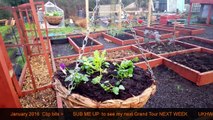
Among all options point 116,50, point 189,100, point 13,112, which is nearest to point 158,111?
point 189,100

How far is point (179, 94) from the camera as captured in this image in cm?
249

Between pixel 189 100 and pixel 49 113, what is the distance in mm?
2025

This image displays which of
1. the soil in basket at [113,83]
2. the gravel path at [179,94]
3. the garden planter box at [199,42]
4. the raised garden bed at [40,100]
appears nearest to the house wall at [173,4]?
the garden planter box at [199,42]

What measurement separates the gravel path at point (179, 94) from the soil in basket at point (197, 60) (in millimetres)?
413

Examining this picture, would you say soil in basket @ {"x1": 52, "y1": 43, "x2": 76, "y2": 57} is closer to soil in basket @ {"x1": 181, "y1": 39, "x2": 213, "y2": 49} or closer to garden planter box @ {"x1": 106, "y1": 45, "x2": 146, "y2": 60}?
garden planter box @ {"x1": 106, "y1": 45, "x2": 146, "y2": 60}

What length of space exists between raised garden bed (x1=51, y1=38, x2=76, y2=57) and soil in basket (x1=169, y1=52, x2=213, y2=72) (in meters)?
2.90

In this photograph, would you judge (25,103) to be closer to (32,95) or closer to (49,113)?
(32,95)

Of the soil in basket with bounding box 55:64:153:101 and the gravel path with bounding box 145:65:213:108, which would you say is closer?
the soil in basket with bounding box 55:64:153:101

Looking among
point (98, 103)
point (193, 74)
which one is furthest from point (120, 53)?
point (98, 103)

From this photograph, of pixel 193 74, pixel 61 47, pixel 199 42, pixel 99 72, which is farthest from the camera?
pixel 61 47

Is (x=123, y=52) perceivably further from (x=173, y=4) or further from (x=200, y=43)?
(x=173, y=4)

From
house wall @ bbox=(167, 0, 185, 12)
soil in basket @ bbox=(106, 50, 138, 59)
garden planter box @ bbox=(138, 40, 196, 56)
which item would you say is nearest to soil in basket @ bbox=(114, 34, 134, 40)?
garden planter box @ bbox=(138, 40, 196, 56)

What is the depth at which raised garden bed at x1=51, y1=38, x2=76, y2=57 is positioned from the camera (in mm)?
4617

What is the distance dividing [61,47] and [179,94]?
3970 millimetres
